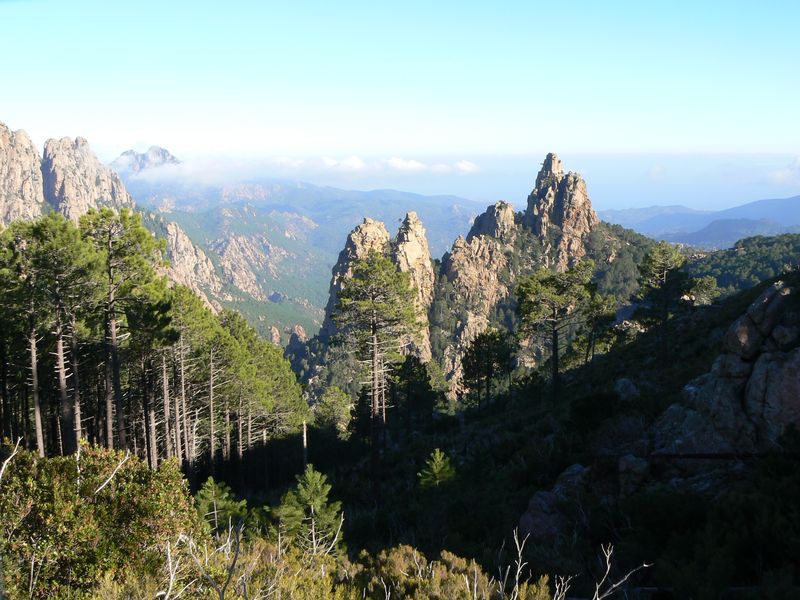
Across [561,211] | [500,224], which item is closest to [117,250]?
[500,224]

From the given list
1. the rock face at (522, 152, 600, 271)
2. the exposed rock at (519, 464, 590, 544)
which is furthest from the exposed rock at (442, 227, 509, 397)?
the exposed rock at (519, 464, 590, 544)

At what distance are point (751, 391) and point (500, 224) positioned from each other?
539ft

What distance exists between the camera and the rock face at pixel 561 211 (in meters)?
167

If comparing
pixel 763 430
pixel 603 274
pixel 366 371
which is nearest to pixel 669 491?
pixel 763 430

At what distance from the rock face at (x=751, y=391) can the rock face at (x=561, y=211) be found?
159063mm

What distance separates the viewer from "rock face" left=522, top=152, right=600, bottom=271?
167 meters

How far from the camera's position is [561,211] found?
17100 centimetres

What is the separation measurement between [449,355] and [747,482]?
13761 cm

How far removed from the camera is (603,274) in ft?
543

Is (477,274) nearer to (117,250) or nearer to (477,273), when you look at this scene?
(477,273)

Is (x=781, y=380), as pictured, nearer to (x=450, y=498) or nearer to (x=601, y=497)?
(x=601, y=497)

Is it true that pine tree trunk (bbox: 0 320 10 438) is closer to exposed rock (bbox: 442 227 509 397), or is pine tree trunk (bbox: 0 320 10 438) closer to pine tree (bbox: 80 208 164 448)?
pine tree (bbox: 80 208 164 448)

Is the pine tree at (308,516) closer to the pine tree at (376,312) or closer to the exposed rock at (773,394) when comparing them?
the pine tree at (376,312)

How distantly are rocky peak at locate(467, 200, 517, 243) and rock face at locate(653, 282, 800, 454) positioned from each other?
6254 inches
